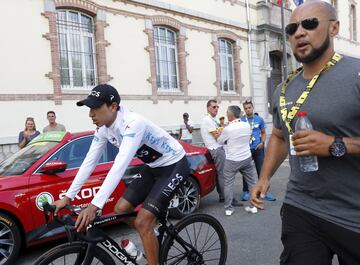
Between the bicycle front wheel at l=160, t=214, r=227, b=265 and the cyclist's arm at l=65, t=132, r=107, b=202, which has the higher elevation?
the cyclist's arm at l=65, t=132, r=107, b=202

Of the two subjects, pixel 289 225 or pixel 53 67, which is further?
pixel 53 67

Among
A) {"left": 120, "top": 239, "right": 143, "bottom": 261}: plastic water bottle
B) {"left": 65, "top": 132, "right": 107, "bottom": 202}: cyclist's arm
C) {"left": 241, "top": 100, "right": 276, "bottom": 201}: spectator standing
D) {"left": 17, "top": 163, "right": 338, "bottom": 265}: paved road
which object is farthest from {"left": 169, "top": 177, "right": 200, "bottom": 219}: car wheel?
{"left": 65, "top": 132, "right": 107, "bottom": 202}: cyclist's arm

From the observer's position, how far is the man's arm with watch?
1987 mm

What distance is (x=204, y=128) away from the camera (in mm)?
7430

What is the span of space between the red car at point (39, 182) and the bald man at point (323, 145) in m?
2.13

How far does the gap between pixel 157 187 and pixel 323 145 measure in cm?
168

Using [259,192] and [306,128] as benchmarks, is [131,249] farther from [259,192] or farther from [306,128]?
[306,128]

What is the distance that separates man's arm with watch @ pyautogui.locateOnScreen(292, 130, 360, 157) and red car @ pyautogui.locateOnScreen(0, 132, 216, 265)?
95.8 inches

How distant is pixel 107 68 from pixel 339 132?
11105mm

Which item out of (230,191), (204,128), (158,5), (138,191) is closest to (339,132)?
(138,191)

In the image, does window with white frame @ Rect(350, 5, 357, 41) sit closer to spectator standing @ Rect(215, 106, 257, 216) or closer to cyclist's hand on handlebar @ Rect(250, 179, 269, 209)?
spectator standing @ Rect(215, 106, 257, 216)

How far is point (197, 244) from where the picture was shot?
3539 millimetres

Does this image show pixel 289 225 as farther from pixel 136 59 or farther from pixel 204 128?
pixel 136 59

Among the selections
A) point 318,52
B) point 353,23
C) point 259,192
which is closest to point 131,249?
point 259,192
